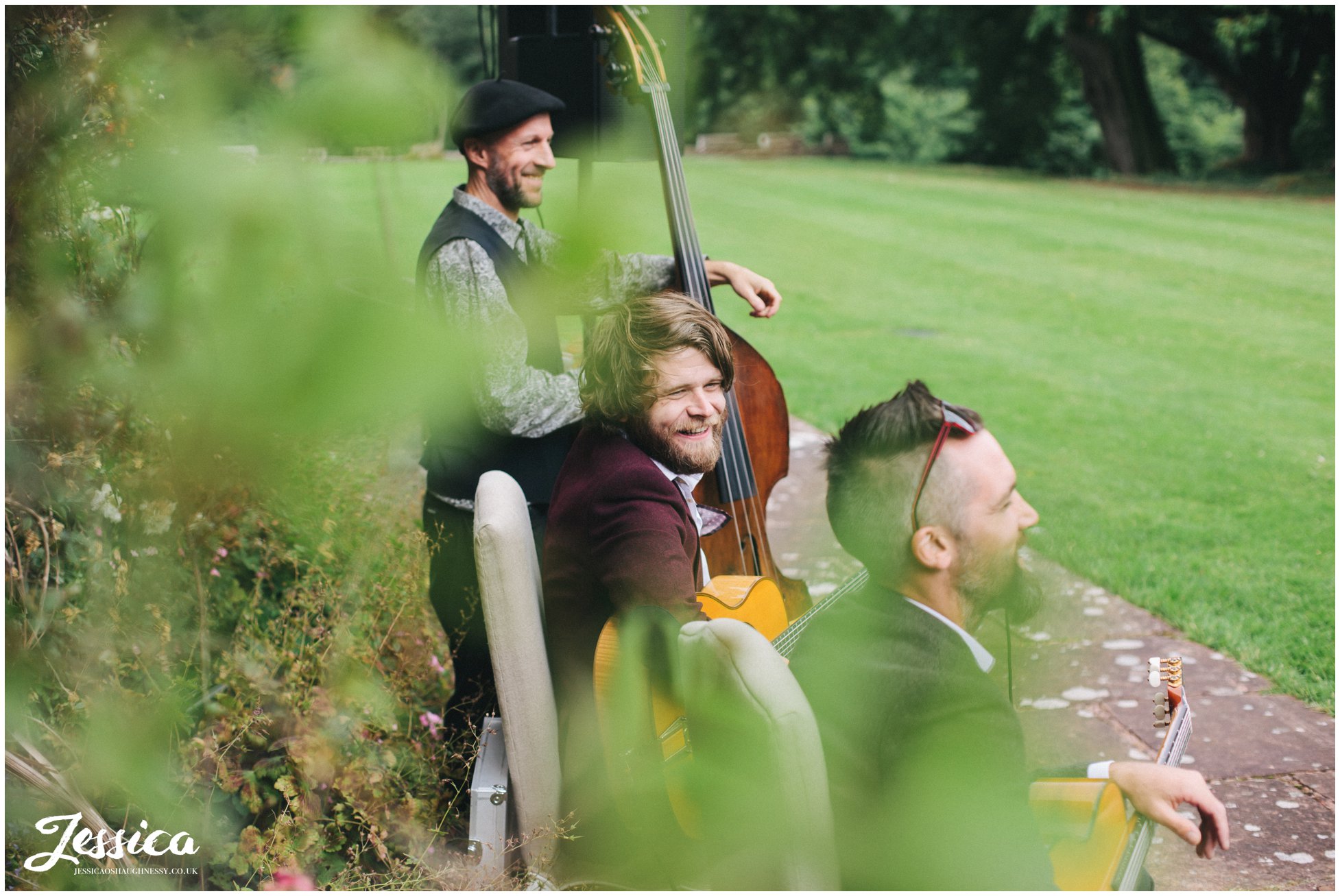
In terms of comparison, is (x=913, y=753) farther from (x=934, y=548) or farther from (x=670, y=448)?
(x=670, y=448)

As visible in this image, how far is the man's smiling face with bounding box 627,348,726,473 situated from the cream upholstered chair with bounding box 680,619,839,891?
0.69 m

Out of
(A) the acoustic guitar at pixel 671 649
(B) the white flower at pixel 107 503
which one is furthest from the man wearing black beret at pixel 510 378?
(B) the white flower at pixel 107 503

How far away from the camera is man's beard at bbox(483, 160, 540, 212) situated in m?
2.35

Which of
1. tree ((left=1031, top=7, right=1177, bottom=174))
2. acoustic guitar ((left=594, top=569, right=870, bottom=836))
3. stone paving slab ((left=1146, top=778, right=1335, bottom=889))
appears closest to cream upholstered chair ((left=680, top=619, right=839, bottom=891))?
acoustic guitar ((left=594, top=569, right=870, bottom=836))

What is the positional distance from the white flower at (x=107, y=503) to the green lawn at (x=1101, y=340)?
1.48ft

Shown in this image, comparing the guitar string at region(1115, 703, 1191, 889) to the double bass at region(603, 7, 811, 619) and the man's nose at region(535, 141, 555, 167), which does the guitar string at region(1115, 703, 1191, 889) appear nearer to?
the double bass at region(603, 7, 811, 619)

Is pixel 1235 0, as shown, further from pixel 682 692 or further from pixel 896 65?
pixel 682 692

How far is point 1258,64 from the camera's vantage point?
67.2 ft

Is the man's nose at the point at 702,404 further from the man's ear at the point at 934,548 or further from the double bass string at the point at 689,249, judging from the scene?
the double bass string at the point at 689,249

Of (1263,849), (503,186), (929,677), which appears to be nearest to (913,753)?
(929,677)

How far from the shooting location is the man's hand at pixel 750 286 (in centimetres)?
276

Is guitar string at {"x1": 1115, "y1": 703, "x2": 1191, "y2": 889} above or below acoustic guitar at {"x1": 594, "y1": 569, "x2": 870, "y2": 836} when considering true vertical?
below

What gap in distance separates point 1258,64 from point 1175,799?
74.6 ft

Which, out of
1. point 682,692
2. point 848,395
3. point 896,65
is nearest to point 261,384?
point 682,692
